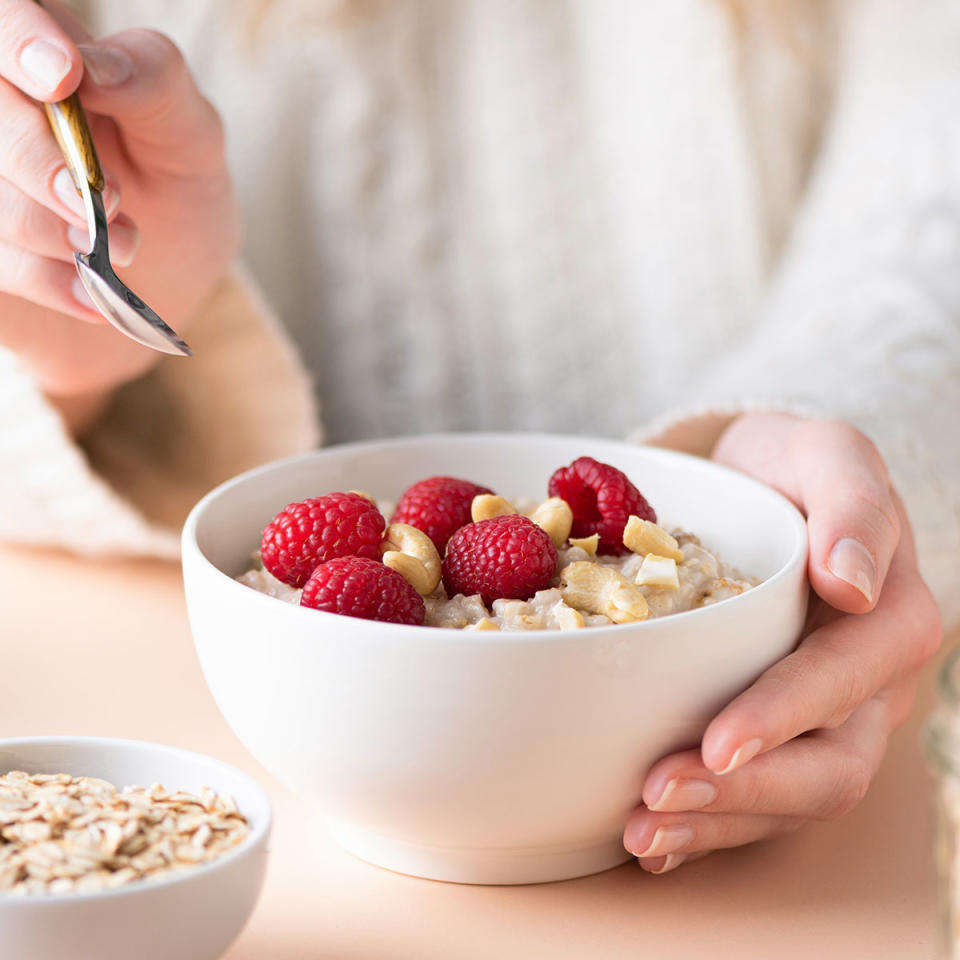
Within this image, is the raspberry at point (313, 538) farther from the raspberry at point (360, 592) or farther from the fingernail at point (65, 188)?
the fingernail at point (65, 188)

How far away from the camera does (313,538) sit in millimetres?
611

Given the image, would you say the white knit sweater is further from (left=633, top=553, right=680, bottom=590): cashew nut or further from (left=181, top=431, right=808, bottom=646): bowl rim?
(left=633, top=553, right=680, bottom=590): cashew nut

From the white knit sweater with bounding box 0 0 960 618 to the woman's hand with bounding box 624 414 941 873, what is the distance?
443 millimetres

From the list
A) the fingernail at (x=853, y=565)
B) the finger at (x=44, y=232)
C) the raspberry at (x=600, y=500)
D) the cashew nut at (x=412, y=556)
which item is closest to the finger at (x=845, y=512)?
the fingernail at (x=853, y=565)

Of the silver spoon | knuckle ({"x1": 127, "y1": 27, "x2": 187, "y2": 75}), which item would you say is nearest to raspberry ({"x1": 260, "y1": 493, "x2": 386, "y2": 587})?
the silver spoon

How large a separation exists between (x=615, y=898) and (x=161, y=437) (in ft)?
2.45

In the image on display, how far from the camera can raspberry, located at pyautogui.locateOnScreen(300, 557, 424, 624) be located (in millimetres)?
538

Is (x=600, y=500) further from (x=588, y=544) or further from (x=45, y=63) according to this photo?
(x=45, y=63)

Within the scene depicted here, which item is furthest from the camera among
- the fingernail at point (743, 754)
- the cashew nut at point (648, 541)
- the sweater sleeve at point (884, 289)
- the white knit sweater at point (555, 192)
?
the white knit sweater at point (555, 192)

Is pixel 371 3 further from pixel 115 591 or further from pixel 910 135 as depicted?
pixel 115 591

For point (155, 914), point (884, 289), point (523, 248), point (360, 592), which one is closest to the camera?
point (155, 914)

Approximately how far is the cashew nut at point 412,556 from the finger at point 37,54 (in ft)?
0.98

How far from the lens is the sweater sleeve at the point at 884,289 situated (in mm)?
862

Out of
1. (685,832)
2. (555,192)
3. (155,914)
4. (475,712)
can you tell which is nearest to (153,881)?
(155,914)
